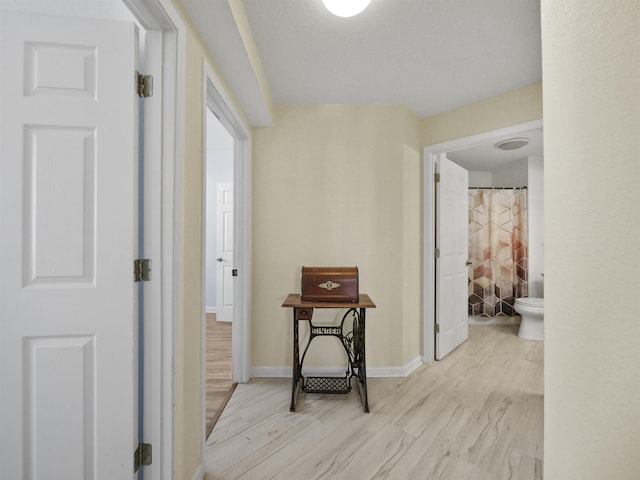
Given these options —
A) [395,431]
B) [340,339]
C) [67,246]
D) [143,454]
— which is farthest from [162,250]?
[395,431]

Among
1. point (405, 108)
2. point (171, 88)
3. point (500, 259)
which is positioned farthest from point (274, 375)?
point (500, 259)

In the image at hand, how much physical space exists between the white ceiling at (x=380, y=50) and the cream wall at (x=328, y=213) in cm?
19

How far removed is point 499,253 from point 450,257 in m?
1.42

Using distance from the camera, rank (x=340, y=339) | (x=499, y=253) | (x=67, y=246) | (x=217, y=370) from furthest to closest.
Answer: (x=499, y=253) → (x=217, y=370) → (x=340, y=339) → (x=67, y=246)

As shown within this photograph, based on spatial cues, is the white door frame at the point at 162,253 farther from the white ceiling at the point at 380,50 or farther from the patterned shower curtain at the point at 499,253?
the patterned shower curtain at the point at 499,253

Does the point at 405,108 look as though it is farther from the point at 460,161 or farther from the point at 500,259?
the point at 500,259

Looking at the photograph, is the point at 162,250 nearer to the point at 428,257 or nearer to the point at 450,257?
the point at 428,257

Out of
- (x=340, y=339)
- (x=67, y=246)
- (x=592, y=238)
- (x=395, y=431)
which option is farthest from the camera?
(x=340, y=339)

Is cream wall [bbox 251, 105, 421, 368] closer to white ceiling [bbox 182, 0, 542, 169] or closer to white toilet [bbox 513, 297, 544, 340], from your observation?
white ceiling [bbox 182, 0, 542, 169]

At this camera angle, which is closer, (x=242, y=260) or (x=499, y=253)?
(x=242, y=260)

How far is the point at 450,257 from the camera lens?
306cm

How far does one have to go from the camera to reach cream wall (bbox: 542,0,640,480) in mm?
437

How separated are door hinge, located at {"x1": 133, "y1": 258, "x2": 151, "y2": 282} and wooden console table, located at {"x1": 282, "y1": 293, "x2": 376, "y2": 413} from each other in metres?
1.07

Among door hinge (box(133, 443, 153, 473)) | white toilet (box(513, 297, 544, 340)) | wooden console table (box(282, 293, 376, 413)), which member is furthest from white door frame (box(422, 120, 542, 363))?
door hinge (box(133, 443, 153, 473))
